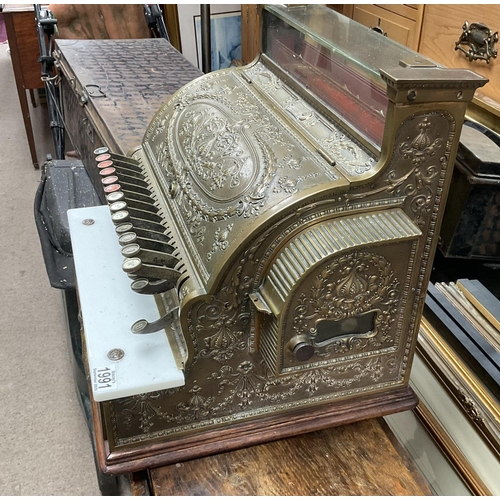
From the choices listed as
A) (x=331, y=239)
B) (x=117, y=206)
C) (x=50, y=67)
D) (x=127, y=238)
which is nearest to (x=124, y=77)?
(x=50, y=67)

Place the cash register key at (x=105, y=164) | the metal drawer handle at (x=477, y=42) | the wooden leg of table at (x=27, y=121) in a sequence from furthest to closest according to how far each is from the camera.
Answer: the wooden leg of table at (x=27, y=121), the metal drawer handle at (x=477, y=42), the cash register key at (x=105, y=164)

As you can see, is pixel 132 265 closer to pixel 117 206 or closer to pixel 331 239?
pixel 117 206

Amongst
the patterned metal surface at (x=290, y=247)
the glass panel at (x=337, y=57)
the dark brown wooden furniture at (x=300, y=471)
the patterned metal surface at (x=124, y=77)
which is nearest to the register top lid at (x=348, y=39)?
the glass panel at (x=337, y=57)

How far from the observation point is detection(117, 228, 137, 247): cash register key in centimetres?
93

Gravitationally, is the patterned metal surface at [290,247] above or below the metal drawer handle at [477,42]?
below

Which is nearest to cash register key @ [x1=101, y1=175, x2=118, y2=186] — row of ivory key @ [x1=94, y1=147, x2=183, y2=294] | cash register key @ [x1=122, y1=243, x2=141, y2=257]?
row of ivory key @ [x1=94, y1=147, x2=183, y2=294]

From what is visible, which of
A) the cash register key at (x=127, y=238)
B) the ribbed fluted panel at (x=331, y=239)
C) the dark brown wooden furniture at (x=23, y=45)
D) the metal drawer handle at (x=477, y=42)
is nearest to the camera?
the ribbed fluted panel at (x=331, y=239)

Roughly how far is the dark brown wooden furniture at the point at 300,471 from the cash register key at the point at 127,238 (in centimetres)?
43

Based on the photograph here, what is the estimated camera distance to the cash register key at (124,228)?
961mm

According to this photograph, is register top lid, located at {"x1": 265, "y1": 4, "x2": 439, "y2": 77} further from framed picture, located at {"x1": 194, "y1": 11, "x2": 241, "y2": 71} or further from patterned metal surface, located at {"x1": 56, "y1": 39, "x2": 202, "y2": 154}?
framed picture, located at {"x1": 194, "y1": 11, "x2": 241, "y2": 71}

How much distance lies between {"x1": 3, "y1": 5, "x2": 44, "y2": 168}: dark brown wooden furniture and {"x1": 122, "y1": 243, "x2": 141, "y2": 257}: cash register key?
2479mm

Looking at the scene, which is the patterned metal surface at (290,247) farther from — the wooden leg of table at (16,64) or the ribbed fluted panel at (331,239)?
the wooden leg of table at (16,64)

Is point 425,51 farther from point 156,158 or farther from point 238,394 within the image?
point 238,394

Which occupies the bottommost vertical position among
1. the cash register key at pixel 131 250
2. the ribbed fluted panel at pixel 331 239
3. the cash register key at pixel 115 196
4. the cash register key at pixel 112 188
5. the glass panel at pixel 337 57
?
the cash register key at pixel 131 250
